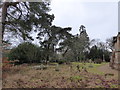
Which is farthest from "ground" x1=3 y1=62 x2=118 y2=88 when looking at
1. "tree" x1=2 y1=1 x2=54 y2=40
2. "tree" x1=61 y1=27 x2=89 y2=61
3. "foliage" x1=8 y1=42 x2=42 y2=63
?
"tree" x1=61 y1=27 x2=89 y2=61

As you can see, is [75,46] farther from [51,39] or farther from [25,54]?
[25,54]

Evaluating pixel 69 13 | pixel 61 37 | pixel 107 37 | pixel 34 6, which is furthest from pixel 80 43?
pixel 34 6

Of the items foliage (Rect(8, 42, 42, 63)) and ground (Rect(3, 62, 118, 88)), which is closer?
ground (Rect(3, 62, 118, 88))

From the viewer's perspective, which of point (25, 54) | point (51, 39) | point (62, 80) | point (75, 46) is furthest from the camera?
point (75, 46)

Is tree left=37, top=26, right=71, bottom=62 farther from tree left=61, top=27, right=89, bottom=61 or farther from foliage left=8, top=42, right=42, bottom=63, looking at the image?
foliage left=8, top=42, right=42, bottom=63

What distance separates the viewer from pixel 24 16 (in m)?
Result: 11.3

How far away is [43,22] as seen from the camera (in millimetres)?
12133

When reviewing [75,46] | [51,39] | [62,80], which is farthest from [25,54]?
[75,46]

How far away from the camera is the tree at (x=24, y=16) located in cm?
1018

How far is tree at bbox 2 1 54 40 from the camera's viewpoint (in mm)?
10180

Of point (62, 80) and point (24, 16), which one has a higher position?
point (24, 16)

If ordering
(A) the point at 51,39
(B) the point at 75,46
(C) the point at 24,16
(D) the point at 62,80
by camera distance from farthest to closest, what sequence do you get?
(B) the point at 75,46
(A) the point at 51,39
(C) the point at 24,16
(D) the point at 62,80

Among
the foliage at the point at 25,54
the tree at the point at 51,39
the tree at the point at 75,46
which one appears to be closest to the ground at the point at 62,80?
the foliage at the point at 25,54

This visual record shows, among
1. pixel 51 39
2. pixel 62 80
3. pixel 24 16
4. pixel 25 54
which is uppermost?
pixel 24 16
